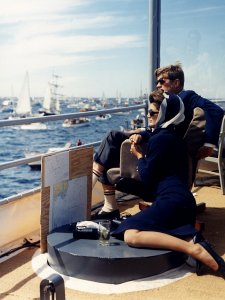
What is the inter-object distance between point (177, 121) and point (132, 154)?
68 centimetres

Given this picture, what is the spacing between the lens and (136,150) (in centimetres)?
374

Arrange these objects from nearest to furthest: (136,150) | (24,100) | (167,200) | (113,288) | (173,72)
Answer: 1. (113,288)
2. (167,200)
3. (136,150)
4. (173,72)
5. (24,100)

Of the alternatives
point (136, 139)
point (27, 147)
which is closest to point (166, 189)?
point (136, 139)

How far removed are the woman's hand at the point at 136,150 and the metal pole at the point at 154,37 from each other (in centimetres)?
233

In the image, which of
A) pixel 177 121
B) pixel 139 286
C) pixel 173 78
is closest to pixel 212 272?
pixel 139 286

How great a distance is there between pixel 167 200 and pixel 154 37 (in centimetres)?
316

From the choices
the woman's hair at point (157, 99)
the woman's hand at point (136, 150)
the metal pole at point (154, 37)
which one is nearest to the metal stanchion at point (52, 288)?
the woman's hand at point (136, 150)

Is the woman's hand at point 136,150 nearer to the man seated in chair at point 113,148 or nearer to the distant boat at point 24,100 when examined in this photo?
the man seated in chair at point 113,148

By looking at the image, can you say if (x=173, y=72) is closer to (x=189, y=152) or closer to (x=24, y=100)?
(x=189, y=152)

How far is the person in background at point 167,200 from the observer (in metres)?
3.19

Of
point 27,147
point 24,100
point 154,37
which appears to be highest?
point 154,37

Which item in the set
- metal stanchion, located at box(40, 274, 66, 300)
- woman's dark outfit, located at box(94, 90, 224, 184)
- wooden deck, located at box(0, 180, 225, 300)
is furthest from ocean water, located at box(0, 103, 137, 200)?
metal stanchion, located at box(40, 274, 66, 300)

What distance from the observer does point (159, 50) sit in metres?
6.09

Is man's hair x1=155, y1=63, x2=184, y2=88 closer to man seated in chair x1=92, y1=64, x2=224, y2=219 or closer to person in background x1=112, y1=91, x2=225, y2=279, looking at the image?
man seated in chair x1=92, y1=64, x2=224, y2=219
